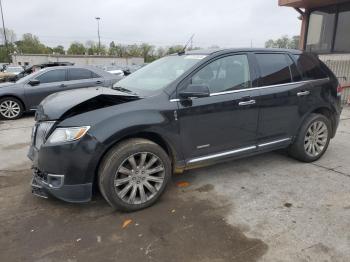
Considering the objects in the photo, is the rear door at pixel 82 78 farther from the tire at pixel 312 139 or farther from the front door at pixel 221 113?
the tire at pixel 312 139

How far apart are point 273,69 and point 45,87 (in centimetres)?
686

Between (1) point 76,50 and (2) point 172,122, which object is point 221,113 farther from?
(1) point 76,50

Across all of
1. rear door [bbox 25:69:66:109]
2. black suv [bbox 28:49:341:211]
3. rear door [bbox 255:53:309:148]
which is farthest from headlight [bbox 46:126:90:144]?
rear door [bbox 25:69:66:109]

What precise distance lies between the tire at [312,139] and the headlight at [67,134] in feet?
10.3

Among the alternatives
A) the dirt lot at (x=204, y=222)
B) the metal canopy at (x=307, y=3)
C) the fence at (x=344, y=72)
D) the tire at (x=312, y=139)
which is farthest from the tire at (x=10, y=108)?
the metal canopy at (x=307, y=3)

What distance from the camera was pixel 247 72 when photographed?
3.96 m

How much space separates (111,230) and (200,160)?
1.30m

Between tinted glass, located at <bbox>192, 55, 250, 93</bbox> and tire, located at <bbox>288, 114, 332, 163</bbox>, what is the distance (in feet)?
4.27

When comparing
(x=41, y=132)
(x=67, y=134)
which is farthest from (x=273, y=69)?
(x=41, y=132)

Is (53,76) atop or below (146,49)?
below

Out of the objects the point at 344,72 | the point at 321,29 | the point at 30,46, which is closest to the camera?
the point at 344,72

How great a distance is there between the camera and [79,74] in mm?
9367

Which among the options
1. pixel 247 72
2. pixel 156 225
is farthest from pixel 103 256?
pixel 247 72

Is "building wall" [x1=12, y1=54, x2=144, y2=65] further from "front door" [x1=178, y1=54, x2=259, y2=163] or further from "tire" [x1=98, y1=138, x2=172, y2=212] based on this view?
"tire" [x1=98, y1=138, x2=172, y2=212]
